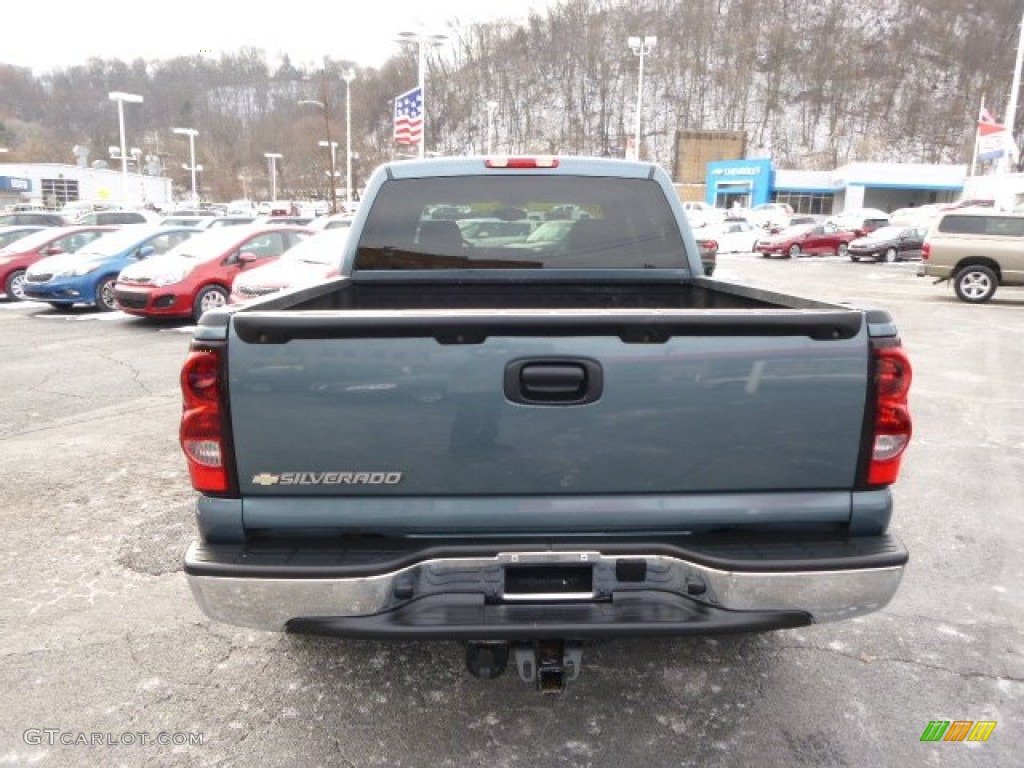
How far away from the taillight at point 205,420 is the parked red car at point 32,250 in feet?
50.8

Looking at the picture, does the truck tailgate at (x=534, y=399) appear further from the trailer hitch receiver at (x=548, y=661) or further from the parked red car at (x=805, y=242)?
the parked red car at (x=805, y=242)

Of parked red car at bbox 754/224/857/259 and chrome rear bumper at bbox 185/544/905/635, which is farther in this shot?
parked red car at bbox 754/224/857/259

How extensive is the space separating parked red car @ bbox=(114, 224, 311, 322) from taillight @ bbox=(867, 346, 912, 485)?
A: 11478 millimetres

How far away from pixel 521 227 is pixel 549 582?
2.25 m

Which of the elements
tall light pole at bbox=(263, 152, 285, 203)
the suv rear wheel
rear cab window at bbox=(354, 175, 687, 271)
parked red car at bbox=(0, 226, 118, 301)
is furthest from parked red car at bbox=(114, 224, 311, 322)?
tall light pole at bbox=(263, 152, 285, 203)

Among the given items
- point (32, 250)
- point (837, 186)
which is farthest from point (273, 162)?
point (32, 250)

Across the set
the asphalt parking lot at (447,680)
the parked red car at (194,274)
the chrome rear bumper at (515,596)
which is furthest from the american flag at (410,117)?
the chrome rear bumper at (515,596)

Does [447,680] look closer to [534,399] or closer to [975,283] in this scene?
[534,399]

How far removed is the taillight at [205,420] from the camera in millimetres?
2268

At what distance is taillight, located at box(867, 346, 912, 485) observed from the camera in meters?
2.31

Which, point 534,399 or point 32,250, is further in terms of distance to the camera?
point 32,250

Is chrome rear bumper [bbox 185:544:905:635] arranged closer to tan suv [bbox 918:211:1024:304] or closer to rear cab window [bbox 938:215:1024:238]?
tan suv [bbox 918:211:1024:304]

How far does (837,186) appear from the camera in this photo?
68.4 m

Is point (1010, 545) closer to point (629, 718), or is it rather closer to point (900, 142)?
point (629, 718)
